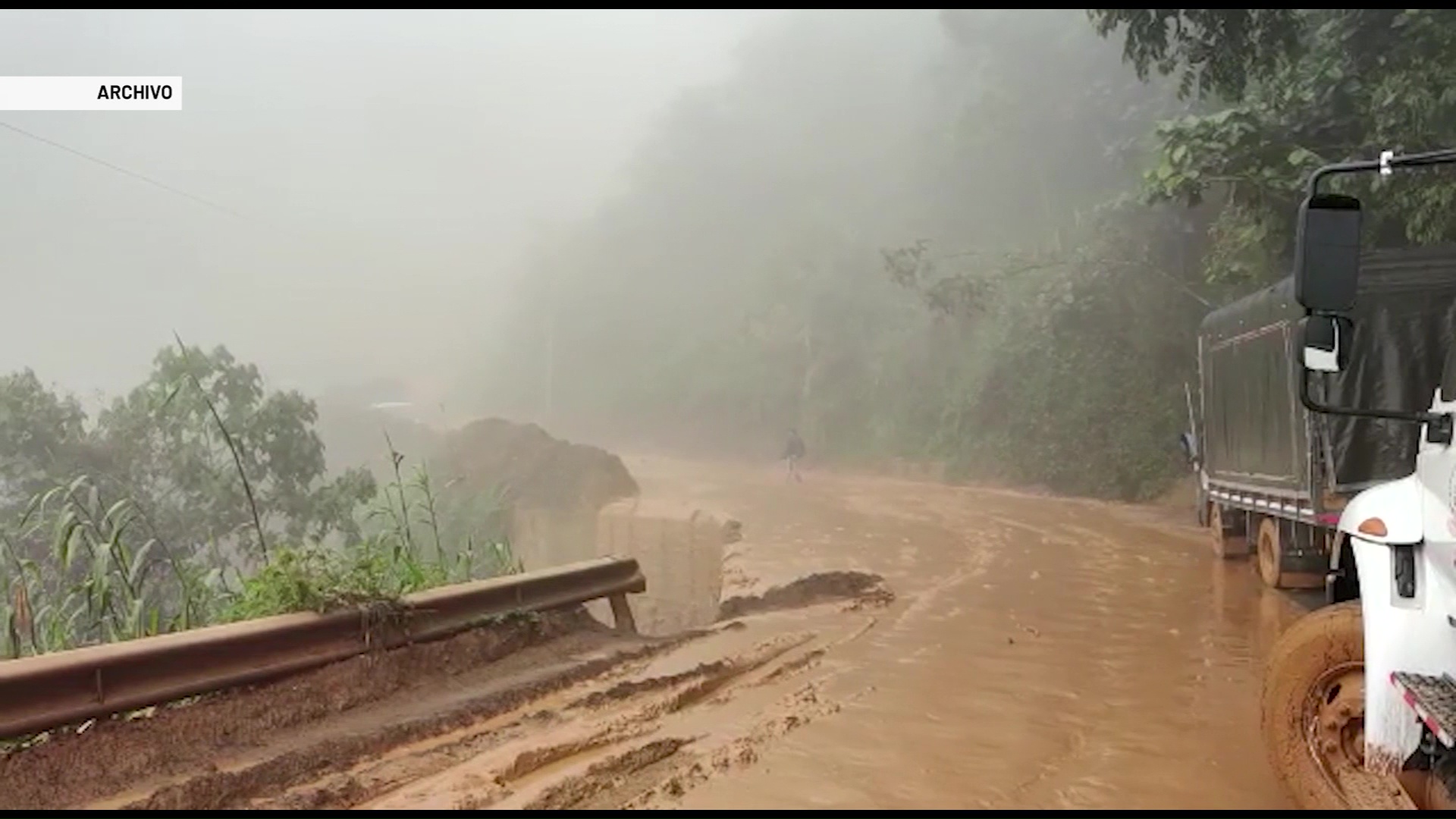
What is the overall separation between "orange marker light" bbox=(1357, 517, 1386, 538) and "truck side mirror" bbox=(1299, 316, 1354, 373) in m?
0.88

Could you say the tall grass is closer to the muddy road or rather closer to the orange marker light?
the muddy road

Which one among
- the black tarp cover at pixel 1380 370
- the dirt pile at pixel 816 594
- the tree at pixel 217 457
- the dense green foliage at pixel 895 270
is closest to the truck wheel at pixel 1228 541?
the black tarp cover at pixel 1380 370

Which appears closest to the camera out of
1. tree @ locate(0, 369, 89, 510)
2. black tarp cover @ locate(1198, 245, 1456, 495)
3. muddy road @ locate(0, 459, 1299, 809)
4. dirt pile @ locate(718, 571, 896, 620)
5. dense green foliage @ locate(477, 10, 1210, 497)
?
muddy road @ locate(0, 459, 1299, 809)

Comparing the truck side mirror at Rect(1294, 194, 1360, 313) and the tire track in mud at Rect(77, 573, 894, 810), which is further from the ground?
the truck side mirror at Rect(1294, 194, 1360, 313)

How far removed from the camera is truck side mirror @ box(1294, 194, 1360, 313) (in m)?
3.21

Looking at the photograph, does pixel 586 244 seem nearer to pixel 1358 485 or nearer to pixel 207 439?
pixel 207 439

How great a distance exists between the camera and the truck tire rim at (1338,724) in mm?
3947

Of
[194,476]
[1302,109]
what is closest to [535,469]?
[194,476]

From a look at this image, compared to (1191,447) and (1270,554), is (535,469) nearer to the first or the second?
(1191,447)

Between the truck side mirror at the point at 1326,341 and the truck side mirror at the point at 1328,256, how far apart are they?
35 mm

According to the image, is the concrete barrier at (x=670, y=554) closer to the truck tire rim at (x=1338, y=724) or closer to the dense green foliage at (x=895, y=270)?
the truck tire rim at (x=1338, y=724)

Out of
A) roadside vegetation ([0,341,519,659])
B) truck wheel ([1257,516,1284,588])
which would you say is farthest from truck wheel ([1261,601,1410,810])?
truck wheel ([1257,516,1284,588])

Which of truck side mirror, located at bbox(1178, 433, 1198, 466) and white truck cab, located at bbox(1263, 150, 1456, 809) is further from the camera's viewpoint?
truck side mirror, located at bbox(1178, 433, 1198, 466)

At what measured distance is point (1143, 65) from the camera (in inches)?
498
